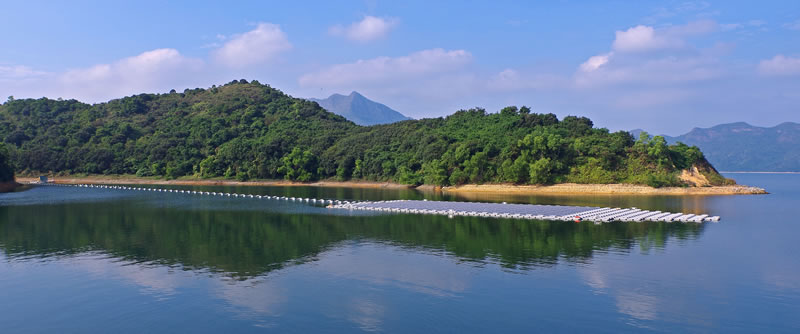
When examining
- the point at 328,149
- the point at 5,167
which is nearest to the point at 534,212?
the point at 328,149

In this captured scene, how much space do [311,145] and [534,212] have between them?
322ft

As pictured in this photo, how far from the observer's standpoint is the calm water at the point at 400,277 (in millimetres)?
20891

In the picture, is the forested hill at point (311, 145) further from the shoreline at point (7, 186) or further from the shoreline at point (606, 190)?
the shoreline at point (7, 186)

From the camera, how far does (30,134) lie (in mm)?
159250

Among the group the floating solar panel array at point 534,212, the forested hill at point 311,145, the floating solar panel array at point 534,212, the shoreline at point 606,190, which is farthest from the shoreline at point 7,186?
the shoreline at point 606,190

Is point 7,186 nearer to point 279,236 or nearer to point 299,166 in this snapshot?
point 299,166

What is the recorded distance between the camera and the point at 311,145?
481 ft

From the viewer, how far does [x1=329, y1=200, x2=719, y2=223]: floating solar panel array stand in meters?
52.2

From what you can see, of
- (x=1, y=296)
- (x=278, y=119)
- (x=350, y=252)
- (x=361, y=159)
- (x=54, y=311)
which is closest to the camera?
(x=54, y=311)

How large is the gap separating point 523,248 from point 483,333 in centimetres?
1776

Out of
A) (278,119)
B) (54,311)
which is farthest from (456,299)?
(278,119)

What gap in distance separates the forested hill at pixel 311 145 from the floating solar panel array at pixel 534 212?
39448 millimetres

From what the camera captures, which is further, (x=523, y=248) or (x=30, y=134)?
(x=30, y=134)

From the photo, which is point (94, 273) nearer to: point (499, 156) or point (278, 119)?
point (499, 156)
